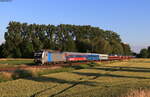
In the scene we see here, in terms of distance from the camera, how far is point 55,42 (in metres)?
135

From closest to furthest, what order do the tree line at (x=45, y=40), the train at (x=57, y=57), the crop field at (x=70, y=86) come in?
the crop field at (x=70, y=86) < the train at (x=57, y=57) < the tree line at (x=45, y=40)

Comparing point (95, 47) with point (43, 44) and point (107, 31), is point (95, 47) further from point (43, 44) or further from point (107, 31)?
point (107, 31)

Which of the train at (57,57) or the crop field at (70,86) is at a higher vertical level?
the train at (57,57)

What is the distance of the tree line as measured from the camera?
120 m

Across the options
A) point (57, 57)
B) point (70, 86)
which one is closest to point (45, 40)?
point (57, 57)

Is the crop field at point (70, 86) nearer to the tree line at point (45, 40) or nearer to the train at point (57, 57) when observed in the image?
the train at point (57, 57)

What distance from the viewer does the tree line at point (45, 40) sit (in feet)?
395

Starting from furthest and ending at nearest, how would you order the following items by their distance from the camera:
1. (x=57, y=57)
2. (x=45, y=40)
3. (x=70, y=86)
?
(x=45, y=40) → (x=57, y=57) → (x=70, y=86)

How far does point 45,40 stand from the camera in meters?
132

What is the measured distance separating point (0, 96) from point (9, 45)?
348ft

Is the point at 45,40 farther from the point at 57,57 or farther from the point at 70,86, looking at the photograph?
the point at 70,86

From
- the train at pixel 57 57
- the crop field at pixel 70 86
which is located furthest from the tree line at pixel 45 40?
the crop field at pixel 70 86

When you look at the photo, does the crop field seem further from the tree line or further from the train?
the tree line

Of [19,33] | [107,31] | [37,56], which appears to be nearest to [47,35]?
[19,33]
